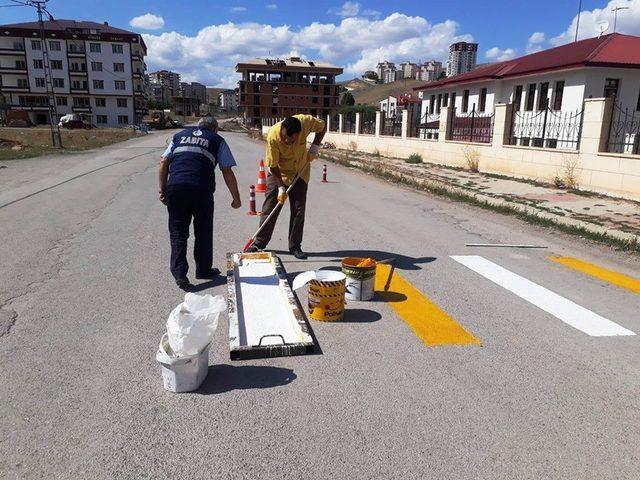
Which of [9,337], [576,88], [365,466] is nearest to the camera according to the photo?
[365,466]

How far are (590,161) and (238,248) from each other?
34.7 feet

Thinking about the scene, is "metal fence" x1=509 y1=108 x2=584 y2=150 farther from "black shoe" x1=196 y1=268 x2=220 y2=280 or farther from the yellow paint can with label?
the yellow paint can with label

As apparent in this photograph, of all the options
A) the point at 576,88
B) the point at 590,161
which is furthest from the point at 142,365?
the point at 576,88

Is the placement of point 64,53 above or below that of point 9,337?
above

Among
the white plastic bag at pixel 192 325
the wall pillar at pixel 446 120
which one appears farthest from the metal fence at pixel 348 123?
the white plastic bag at pixel 192 325

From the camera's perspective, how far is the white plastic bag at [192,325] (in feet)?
11.0

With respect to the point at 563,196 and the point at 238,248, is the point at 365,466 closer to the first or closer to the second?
the point at 238,248

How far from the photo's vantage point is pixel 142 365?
3775mm

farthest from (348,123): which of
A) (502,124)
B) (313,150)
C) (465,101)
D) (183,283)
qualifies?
(183,283)

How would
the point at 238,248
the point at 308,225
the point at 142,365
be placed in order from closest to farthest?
the point at 142,365 → the point at 238,248 → the point at 308,225

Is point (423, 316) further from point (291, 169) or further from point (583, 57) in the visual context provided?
point (583, 57)

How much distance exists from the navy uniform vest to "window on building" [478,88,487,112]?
31.8 m

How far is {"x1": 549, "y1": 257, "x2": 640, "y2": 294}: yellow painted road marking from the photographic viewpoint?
6143 mm

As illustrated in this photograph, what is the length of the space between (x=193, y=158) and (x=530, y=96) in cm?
2901
